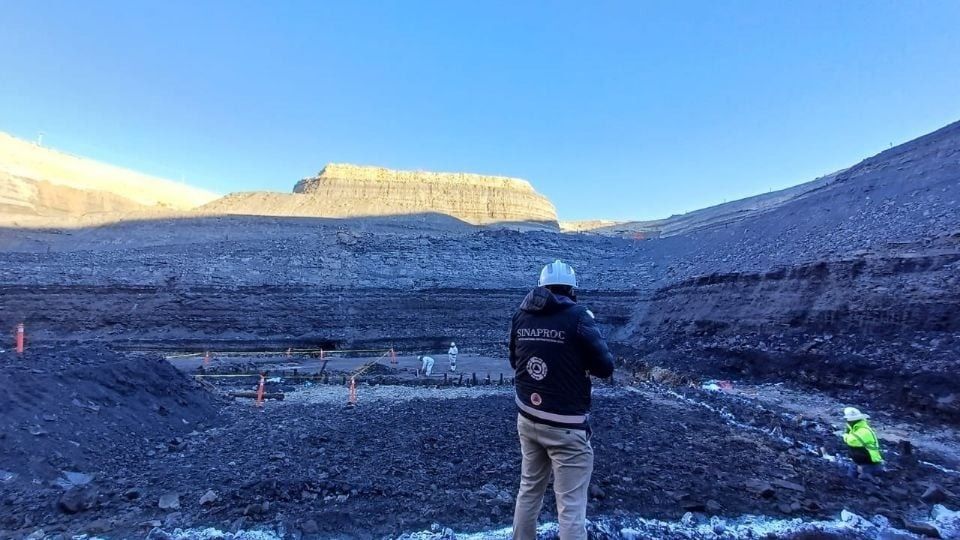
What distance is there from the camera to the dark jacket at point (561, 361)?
3240 mm

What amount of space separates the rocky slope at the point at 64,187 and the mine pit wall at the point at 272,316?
2625 centimetres

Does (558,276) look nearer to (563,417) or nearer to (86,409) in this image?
(563,417)

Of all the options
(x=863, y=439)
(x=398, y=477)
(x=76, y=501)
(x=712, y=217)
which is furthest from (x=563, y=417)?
(x=712, y=217)

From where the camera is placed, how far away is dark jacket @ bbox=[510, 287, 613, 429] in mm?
3240

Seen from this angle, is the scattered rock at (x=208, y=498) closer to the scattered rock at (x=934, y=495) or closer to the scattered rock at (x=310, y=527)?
the scattered rock at (x=310, y=527)

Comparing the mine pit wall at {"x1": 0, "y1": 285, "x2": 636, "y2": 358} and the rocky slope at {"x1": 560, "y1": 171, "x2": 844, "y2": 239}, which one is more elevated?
the rocky slope at {"x1": 560, "y1": 171, "x2": 844, "y2": 239}

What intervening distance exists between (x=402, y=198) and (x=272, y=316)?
38005 mm

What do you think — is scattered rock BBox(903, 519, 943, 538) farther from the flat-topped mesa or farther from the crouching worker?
the flat-topped mesa

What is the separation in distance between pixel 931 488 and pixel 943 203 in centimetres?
1566

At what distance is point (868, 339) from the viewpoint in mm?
12766

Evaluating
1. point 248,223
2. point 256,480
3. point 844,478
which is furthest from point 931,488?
point 248,223

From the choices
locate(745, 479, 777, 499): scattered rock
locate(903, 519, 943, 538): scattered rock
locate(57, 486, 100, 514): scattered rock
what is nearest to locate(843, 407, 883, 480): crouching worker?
locate(903, 519, 943, 538): scattered rock

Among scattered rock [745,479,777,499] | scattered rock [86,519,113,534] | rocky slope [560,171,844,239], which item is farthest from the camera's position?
rocky slope [560,171,844,239]

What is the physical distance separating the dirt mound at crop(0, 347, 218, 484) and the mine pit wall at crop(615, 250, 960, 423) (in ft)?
44.9
